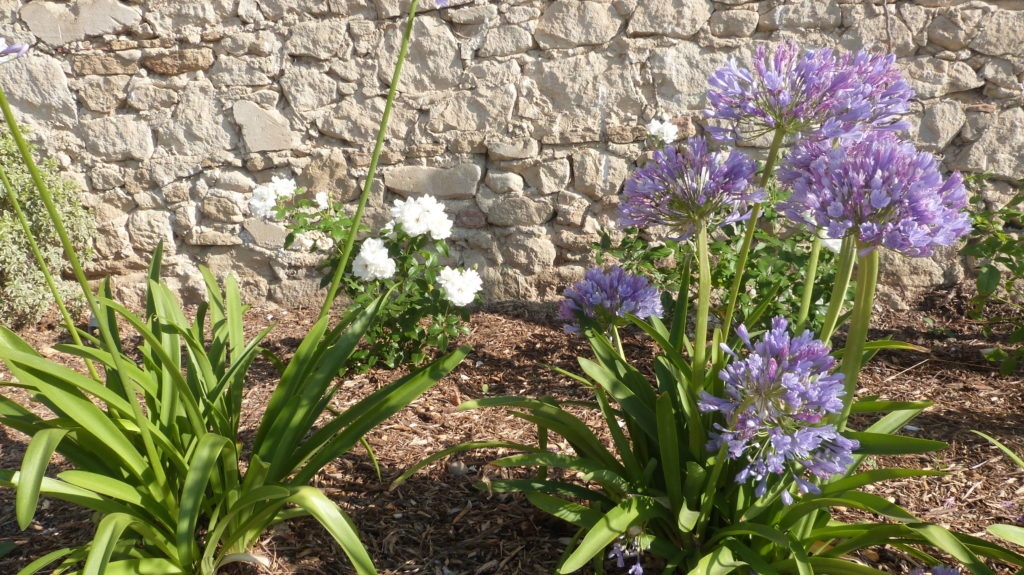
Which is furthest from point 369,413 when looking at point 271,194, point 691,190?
point 271,194

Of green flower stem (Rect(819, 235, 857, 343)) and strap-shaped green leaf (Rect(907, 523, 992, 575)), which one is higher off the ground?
green flower stem (Rect(819, 235, 857, 343))

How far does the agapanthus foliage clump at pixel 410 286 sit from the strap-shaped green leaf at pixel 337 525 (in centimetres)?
132

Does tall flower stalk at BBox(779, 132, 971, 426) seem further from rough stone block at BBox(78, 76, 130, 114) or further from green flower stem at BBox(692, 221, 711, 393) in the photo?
rough stone block at BBox(78, 76, 130, 114)

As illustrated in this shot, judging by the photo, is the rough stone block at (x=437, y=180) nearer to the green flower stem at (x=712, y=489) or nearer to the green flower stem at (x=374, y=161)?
the green flower stem at (x=374, y=161)

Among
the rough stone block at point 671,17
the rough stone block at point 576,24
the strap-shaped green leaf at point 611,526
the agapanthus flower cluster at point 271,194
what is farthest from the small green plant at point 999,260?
the agapanthus flower cluster at point 271,194

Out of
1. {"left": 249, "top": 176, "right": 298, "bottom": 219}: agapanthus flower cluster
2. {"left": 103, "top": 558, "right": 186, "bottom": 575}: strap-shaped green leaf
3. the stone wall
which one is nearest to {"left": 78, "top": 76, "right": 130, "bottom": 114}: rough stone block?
the stone wall

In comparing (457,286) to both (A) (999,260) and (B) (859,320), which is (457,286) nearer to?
(B) (859,320)

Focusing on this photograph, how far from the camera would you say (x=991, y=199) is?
3453 millimetres

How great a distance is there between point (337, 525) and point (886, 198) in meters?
1.16

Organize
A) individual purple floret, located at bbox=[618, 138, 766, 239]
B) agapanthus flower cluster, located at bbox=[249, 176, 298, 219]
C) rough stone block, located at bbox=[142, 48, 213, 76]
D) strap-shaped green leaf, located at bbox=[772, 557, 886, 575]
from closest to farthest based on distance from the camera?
individual purple floret, located at bbox=[618, 138, 766, 239]
strap-shaped green leaf, located at bbox=[772, 557, 886, 575]
agapanthus flower cluster, located at bbox=[249, 176, 298, 219]
rough stone block, located at bbox=[142, 48, 213, 76]

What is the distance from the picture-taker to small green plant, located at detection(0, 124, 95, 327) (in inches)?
139

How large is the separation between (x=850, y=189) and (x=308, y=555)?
4.89ft

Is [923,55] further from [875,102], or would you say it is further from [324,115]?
[324,115]

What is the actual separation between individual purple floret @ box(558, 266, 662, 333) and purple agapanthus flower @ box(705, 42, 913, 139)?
45 cm
